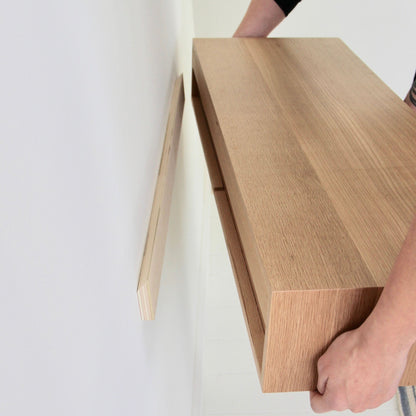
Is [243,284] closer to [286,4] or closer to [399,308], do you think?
[399,308]

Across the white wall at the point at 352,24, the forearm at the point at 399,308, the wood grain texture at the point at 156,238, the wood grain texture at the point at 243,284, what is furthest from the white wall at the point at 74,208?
the white wall at the point at 352,24

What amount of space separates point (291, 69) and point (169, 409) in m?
0.74

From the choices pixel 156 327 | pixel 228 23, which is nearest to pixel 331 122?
pixel 156 327

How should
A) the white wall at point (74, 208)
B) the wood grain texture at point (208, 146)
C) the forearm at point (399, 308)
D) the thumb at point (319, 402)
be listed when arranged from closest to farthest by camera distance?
the white wall at point (74, 208) < the forearm at point (399, 308) < the thumb at point (319, 402) < the wood grain texture at point (208, 146)

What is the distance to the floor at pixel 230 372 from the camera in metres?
1.64

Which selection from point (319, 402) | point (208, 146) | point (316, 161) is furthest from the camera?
point (208, 146)

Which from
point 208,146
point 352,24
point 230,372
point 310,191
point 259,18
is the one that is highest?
point 310,191

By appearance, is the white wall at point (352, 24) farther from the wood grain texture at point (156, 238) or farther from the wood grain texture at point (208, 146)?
the wood grain texture at point (156, 238)

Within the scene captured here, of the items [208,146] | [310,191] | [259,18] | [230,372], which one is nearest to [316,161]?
[310,191]

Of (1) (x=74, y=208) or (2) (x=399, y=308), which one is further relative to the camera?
(2) (x=399, y=308)

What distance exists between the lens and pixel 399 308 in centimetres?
58

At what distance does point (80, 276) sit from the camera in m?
0.40

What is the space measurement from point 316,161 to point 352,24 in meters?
1.90

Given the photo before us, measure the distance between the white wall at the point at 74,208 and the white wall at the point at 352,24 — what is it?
1.68m
